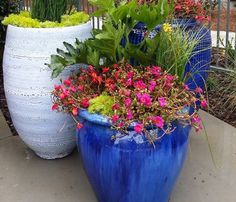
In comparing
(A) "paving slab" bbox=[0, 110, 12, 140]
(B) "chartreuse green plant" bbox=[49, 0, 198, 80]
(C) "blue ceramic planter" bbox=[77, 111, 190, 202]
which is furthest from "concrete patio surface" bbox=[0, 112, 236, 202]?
(B) "chartreuse green plant" bbox=[49, 0, 198, 80]

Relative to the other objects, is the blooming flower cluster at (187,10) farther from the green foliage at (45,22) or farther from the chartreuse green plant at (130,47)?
the chartreuse green plant at (130,47)

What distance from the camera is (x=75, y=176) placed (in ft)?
11.2

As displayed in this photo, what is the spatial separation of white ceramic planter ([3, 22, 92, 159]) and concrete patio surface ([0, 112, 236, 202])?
0.20m

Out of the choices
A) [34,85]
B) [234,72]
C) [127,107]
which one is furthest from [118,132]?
[234,72]

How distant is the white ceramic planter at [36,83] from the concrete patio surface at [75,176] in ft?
0.67

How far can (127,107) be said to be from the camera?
97.3 inches

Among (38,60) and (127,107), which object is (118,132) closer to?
(127,107)

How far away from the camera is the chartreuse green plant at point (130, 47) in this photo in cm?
271

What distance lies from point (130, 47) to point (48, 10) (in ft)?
2.88

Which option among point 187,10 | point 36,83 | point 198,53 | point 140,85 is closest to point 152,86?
point 140,85

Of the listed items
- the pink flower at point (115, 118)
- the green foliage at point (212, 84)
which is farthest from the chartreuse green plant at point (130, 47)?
the green foliage at point (212, 84)

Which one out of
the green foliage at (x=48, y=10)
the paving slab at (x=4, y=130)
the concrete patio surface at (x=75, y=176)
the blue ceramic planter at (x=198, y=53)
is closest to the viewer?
the concrete patio surface at (x=75, y=176)

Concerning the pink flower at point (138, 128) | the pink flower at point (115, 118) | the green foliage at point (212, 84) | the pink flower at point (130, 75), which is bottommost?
the green foliage at point (212, 84)

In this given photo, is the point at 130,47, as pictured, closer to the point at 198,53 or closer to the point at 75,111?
the point at 75,111
